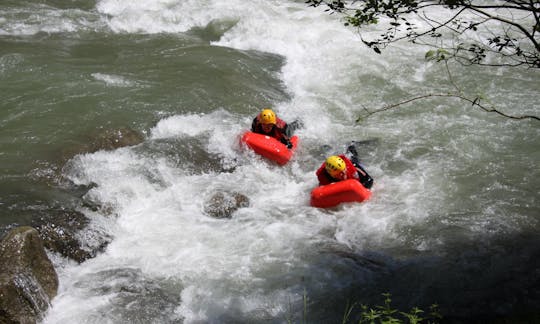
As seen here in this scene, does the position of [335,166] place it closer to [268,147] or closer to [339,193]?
[339,193]

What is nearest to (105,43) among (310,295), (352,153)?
(352,153)

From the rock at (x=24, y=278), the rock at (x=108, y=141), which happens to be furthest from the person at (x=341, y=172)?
the rock at (x=24, y=278)

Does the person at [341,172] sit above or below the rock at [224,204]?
above

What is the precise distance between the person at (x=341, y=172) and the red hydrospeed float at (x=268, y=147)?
0.91 m

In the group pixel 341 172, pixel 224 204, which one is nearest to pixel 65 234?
pixel 224 204

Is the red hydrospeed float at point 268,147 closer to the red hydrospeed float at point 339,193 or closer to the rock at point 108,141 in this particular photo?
the red hydrospeed float at point 339,193

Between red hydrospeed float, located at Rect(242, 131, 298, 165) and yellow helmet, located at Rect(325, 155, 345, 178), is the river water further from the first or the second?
yellow helmet, located at Rect(325, 155, 345, 178)

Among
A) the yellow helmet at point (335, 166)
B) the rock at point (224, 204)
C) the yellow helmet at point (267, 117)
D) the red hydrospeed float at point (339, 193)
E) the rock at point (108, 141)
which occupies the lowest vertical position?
the rock at point (224, 204)

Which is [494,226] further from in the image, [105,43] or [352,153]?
[105,43]

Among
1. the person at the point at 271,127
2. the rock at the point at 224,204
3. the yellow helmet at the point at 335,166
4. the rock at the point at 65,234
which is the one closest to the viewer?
the rock at the point at 65,234

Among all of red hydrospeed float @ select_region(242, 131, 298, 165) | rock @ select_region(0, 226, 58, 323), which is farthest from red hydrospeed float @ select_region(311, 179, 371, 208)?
rock @ select_region(0, 226, 58, 323)

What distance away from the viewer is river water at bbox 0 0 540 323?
579 centimetres

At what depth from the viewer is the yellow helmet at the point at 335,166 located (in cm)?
743

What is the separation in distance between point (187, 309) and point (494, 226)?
390 centimetres
